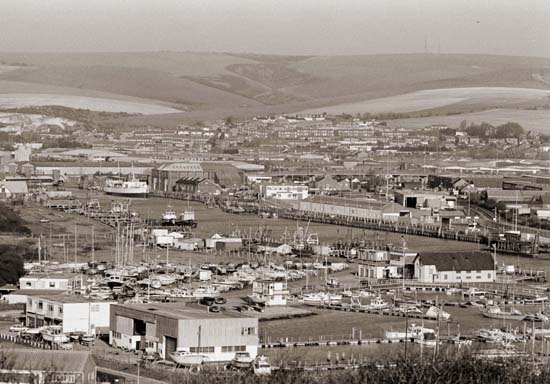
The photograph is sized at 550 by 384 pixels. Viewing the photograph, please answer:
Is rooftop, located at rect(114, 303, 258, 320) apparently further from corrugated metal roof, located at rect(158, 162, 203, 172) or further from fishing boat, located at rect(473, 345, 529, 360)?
corrugated metal roof, located at rect(158, 162, 203, 172)

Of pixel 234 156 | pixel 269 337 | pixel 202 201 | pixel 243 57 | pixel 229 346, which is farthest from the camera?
pixel 243 57

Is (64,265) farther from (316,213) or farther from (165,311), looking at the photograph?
(316,213)

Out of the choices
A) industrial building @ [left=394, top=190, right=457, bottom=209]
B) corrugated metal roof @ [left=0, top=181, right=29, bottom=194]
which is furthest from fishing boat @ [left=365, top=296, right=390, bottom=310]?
corrugated metal roof @ [left=0, top=181, right=29, bottom=194]

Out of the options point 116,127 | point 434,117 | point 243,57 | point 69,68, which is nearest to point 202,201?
point 116,127

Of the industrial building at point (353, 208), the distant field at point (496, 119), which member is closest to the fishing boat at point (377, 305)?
the industrial building at point (353, 208)

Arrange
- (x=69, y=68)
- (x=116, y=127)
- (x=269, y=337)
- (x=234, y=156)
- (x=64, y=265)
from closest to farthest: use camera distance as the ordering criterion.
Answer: (x=269, y=337) → (x=64, y=265) → (x=234, y=156) → (x=116, y=127) → (x=69, y=68)

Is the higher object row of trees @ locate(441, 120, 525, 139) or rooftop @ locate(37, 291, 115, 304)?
rooftop @ locate(37, 291, 115, 304)
